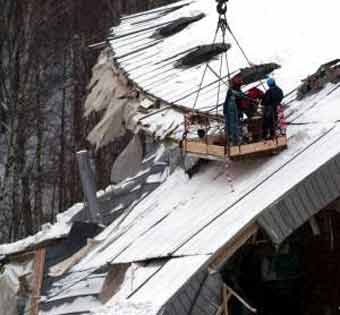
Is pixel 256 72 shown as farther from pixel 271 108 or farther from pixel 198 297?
pixel 198 297

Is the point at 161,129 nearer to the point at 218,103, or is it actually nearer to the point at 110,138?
the point at 218,103

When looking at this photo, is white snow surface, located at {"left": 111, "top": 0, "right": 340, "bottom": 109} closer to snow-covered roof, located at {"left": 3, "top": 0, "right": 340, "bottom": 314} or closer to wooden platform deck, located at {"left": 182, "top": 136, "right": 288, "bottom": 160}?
snow-covered roof, located at {"left": 3, "top": 0, "right": 340, "bottom": 314}

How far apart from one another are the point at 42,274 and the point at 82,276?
90.7 inches

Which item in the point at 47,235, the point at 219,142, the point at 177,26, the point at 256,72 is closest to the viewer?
the point at 219,142

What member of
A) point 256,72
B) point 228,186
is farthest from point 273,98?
point 256,72

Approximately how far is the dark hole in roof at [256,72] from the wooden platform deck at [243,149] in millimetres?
3192

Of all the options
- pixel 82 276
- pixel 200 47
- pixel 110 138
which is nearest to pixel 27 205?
pixel 110 138

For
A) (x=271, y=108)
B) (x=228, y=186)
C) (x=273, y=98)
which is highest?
(x=273, y=98)

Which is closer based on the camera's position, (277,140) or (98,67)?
(277,140)

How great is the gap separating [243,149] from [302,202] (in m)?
2.36

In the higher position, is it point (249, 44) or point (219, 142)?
point (249, 44)

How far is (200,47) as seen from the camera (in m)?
22.1

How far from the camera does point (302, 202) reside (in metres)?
12.2

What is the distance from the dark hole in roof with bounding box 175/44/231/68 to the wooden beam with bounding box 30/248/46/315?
18.9 feet
